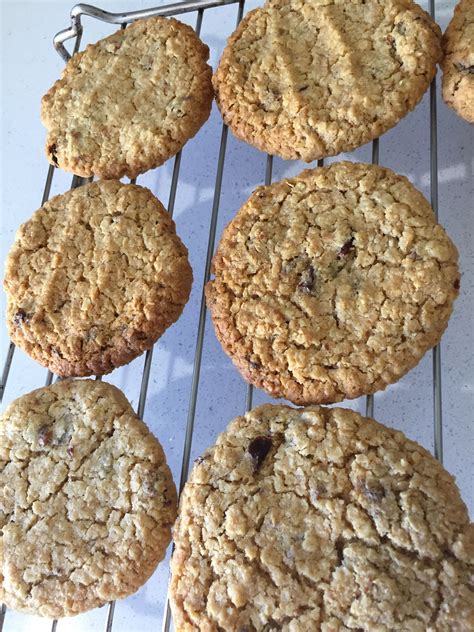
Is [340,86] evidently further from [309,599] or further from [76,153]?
[309,599]

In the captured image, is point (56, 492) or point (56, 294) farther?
point (56, 294)

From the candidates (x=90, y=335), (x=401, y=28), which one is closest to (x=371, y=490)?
(x=90, y=335)

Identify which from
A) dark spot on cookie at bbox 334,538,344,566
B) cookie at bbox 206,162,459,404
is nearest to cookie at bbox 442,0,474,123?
cookie at bbox 206,162,459,404

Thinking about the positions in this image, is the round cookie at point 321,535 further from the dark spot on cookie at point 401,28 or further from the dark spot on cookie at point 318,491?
the dark spot on cookie at point 401,28

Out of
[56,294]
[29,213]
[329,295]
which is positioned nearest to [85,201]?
[56,294]

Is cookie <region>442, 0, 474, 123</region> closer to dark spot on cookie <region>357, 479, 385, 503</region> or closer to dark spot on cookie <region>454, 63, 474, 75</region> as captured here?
dark spot on cookie <region>454, 63, 474, 75</region>

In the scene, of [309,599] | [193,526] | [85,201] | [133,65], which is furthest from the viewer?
[133,65]
